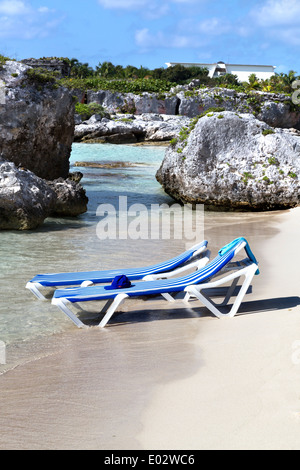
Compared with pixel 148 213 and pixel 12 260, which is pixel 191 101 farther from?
pixel 12 260

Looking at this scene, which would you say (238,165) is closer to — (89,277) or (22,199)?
(22,199)

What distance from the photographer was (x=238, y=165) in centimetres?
1398

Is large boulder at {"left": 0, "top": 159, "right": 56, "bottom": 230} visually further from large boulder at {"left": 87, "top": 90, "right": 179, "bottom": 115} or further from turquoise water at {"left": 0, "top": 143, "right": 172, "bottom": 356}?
large boulder at {"left": 87, "top": 90, "right": 179, "bottom": 115}

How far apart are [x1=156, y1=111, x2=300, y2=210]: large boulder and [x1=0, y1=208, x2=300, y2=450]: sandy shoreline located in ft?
24.1

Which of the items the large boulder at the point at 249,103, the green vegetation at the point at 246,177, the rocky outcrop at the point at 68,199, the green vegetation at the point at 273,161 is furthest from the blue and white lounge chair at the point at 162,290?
the large boulder at the point at 249,103

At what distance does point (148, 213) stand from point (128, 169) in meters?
11.2

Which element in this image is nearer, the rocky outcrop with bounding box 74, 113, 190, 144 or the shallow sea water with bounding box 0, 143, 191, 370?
the shallow sea water with bounding box 0, 143, 191, 370

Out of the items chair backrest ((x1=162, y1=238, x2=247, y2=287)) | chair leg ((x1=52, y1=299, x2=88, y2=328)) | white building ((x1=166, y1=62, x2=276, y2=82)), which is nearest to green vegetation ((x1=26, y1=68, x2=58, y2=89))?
chair backrest ((x1=162, y1=238, x2=247, y2=287))

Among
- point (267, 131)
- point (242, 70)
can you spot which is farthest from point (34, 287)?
point (242, 70)

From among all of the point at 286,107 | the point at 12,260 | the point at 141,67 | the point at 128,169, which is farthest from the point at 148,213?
the point at 141,67

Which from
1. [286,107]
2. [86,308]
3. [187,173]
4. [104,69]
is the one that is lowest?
[86,308]

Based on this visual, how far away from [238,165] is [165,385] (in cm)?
1020

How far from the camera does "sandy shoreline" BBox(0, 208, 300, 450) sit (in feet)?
12.1

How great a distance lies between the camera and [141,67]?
299 ft
